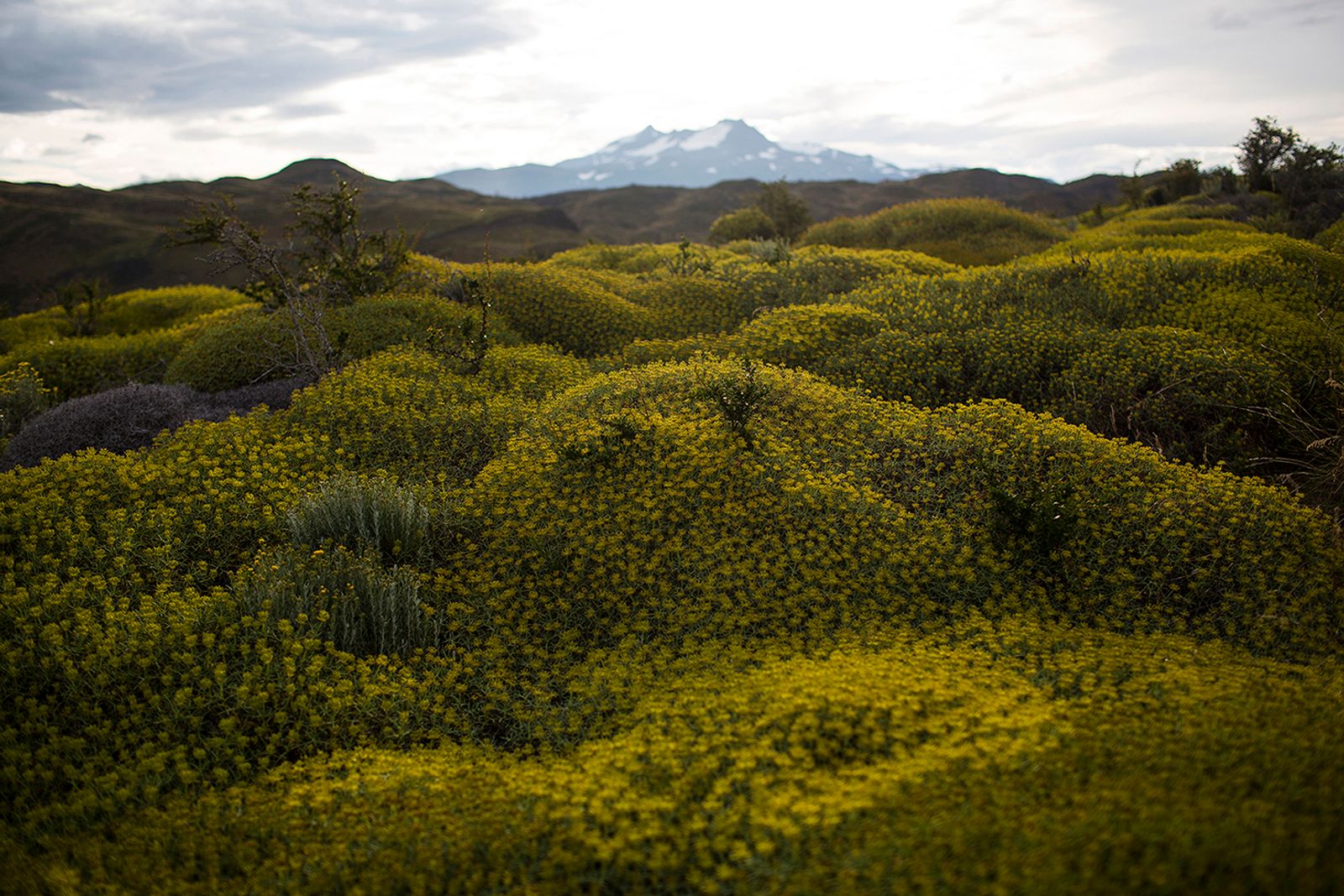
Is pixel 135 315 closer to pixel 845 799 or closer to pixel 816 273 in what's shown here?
pixel 816 273

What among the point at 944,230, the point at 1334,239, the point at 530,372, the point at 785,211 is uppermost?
the point at 785,211

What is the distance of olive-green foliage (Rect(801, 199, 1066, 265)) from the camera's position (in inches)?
833

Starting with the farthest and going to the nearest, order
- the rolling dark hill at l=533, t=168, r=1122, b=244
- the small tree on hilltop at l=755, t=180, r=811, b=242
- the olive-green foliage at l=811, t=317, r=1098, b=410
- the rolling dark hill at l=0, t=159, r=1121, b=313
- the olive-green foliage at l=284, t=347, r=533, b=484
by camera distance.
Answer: the rolling dark hill at l=533, t=168, r=1122, b=244 < the rolling dark hill at l=0, t=159, r=1121, b=313 < the small tree on hilltop at l=755, t=180, r=811, b=242 < the olive-green foliage at l=811, t=317, r=1098, b=410 < the olive-green foliage at l=284, t=347, r=533, b=484

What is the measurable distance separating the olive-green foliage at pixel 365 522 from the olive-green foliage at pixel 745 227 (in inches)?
862

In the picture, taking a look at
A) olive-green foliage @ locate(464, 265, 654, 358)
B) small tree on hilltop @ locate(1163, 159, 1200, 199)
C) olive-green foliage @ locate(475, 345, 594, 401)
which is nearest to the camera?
olive-green foliage @ locate(475, 345, 594, 401)

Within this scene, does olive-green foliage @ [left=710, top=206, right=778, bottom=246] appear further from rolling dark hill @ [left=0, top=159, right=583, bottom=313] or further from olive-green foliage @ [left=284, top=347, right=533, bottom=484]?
olive-green foliage @ [left=284, top=347, right=533, bottom=484]

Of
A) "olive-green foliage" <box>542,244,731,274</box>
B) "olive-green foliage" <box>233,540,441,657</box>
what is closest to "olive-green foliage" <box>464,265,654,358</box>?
"olive-green foliage" <box>542,244,731,274</box>

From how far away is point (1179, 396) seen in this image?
787 cm

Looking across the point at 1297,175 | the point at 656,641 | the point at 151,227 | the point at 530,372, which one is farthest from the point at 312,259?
the point at 151,227

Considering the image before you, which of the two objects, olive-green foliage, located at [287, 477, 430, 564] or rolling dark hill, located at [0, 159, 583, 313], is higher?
rolling dark hill, located at [0, 159, 583, 313]

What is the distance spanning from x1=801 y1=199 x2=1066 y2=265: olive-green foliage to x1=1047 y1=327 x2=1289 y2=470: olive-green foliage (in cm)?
1227

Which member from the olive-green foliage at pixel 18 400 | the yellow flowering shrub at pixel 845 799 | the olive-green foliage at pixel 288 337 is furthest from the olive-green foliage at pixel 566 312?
the yellow flowering shrub at pixel 845 799

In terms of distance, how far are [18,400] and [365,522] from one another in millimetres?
7866

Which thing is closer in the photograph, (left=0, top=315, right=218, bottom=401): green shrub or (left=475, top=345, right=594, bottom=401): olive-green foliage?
(left=475, top=345, right=594, bottom=401): olive-green foliage
